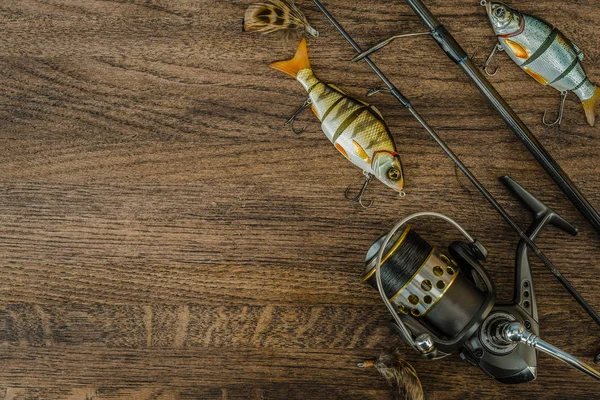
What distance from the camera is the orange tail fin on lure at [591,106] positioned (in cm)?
113

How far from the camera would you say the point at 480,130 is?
116 cm

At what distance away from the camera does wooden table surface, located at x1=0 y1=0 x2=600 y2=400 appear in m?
1.15

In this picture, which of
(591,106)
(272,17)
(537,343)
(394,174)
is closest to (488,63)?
(591,106)

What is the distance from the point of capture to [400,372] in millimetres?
1124

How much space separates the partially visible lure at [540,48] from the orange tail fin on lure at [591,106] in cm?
2

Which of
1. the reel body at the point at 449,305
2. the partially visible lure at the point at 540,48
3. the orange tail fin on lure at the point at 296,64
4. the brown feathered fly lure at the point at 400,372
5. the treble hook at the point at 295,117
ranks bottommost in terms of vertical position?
the brown feathered fly lure at the point at 400,372

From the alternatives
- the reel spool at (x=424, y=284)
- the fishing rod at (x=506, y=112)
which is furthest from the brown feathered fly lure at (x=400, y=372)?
the fishing rod at (x=506, y=112)

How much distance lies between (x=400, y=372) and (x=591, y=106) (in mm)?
680

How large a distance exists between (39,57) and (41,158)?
0.70 feet

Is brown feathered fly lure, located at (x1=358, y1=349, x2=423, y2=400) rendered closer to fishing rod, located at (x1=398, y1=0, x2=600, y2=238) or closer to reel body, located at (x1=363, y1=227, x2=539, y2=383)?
reel body, located at (x1=363, y1=227, x2=539, y2=383)

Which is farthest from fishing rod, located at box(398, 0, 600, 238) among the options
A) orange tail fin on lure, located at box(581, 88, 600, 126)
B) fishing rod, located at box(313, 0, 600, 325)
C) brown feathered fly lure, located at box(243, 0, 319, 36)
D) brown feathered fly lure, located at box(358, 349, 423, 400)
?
brown feathered fly lure, located at box(358, 349, 423, 400)

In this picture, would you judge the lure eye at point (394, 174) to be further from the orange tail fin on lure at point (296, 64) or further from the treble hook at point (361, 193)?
the orange tail fin on lure at point (296, 64)

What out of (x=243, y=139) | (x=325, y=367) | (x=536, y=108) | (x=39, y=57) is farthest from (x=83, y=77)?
(x=536, y=108)

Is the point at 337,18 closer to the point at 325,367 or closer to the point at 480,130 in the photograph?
the point at 480,130
